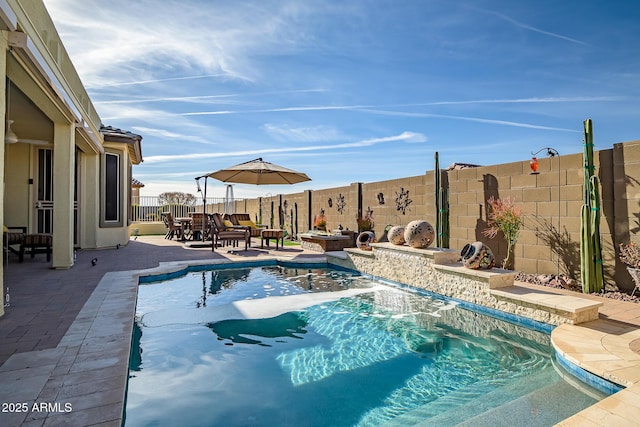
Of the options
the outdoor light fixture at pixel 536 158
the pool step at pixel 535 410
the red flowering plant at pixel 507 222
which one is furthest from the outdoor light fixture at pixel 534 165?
the pool step at pixel 535 410

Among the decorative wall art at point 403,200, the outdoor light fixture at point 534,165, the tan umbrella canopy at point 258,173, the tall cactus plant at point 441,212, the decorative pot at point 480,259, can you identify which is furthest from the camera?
the tan umbrella canopy at point 258,173

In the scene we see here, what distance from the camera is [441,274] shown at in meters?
6.14

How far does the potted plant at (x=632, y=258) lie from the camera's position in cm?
460

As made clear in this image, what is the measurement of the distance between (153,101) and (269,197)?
7.88 meters

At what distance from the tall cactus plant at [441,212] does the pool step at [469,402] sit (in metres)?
4.99

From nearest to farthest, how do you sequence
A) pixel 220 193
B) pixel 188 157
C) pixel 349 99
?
pixel 349 99 → pixel 220 193 → pixel 188 157

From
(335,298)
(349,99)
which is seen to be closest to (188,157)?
(349,99)

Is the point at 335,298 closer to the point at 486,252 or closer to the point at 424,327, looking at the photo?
the point at 424,327

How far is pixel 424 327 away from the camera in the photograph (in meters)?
4.66

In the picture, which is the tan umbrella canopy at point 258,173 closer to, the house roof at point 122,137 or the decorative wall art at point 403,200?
the house roof at point 122,137

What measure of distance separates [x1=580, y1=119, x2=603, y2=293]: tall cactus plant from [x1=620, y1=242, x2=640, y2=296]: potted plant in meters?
0.29

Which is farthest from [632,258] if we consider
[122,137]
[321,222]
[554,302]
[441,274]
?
[122,137]

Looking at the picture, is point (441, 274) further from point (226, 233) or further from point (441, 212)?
point (226, 233)

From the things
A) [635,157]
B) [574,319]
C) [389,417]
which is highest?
[635,157]
